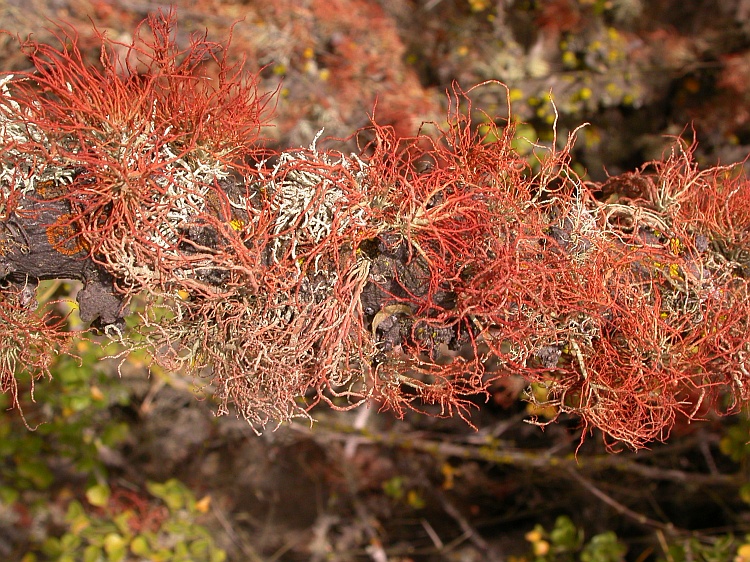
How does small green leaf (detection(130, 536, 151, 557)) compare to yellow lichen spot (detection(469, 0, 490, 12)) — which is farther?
yellow lichen spot (detection(469, 0, 490, 12))

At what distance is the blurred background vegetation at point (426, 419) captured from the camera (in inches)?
120

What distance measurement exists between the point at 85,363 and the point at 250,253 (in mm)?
1411

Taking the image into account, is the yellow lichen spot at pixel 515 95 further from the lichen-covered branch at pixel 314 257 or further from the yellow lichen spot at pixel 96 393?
the yellow lichen spot at pixel 96 393

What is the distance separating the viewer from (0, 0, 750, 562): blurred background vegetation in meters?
3.04

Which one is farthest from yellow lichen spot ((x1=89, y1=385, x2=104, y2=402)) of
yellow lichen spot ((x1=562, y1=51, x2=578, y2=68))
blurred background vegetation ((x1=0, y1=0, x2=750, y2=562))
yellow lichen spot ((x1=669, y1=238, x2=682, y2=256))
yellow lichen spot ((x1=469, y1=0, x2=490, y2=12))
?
yellow lichen spot ((x1=562, y1=51, x2=578, y2=68))

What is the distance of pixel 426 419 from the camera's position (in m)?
3.22

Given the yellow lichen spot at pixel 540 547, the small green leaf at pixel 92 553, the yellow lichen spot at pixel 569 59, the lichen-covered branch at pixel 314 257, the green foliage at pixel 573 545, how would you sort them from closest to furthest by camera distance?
1. the lichen-covered branch at pixel 314 257
2. the small green leaf at pixel 92 553
3. the green foliage at pixel 573 545
4. the yellow lichen spot at pixel 540 547
5. the yellow lichen spot at pixel 569 59

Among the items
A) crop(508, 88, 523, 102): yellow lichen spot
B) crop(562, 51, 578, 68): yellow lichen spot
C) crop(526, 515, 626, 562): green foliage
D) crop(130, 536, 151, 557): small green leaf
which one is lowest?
crop(526, 515, 626, 562): green foliage

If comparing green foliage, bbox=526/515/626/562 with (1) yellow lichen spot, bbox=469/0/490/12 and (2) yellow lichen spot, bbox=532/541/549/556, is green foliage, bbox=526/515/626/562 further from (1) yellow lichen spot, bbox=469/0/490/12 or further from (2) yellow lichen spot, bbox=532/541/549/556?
(1) yellow lichen spot, bbox=469/0/490/12

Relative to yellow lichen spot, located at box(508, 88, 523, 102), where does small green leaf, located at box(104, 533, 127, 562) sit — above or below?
below

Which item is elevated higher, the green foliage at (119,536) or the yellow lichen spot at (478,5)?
the yellow lichen spot at (478,5)

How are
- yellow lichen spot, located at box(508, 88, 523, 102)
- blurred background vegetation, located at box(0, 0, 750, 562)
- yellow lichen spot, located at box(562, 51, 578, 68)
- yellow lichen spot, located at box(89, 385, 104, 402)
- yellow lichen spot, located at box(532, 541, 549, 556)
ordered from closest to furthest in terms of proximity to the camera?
1. yellow lichen spot, located at box(89, 385, 104, 402)
2. yellow lichen spot, located at box(532, 541, 549, 556)
3. blurred background vegetation, located at box(0, 0, 750, 562)
4. yellow lichen spot, located at box(508, 88, 523, 102)
5. yellow lichen spot, located at box(562, 51, 578, 68)

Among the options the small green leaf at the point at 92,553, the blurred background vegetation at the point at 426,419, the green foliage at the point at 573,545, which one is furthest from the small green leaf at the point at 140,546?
the green foliage at the point at 573,545

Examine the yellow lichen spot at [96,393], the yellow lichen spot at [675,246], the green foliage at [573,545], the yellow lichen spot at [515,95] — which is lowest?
the green foliage at [573,545]
